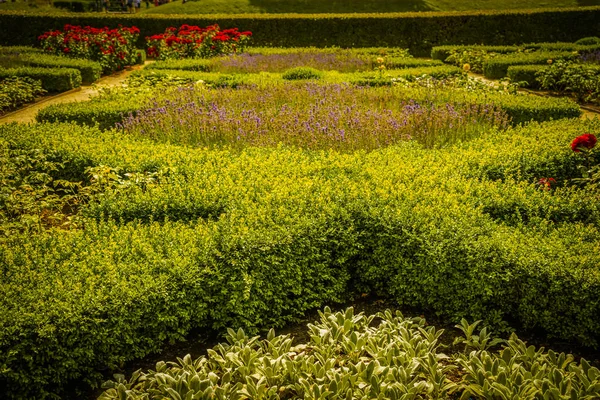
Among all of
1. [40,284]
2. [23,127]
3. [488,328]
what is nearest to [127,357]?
[40,284]

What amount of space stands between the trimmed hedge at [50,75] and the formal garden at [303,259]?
6.54 m

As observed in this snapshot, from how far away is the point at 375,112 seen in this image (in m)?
8.77

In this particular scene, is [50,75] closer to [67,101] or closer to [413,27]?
[67,101]

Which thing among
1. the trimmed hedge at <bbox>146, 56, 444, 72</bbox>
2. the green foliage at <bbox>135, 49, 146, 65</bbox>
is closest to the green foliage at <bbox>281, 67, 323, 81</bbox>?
the trimmed hedge at <bbox>146, 56, 444, 72</bbox>

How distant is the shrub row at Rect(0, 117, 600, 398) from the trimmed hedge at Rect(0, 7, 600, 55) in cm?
1804

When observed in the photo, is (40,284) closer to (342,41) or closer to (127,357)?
(127,357)

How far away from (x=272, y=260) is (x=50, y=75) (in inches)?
479

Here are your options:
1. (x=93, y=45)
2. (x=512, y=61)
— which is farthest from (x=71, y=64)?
(x=512, y=61)

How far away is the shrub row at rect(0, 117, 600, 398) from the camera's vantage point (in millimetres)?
3674

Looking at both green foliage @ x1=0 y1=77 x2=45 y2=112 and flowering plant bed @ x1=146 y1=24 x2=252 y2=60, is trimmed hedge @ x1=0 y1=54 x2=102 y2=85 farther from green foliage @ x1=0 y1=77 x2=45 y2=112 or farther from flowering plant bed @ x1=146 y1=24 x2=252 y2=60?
flowering plant bed @ x1=146 y1=24 x2=252 y2=60

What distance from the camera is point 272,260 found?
445cm

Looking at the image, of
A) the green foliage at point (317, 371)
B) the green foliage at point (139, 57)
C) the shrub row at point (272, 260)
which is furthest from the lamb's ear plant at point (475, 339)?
the green foliage at point (139, 57)

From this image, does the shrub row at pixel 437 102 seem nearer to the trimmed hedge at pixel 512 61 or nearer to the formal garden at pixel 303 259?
the formal garden at pixel 303 259

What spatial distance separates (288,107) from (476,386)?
6.75 meters
